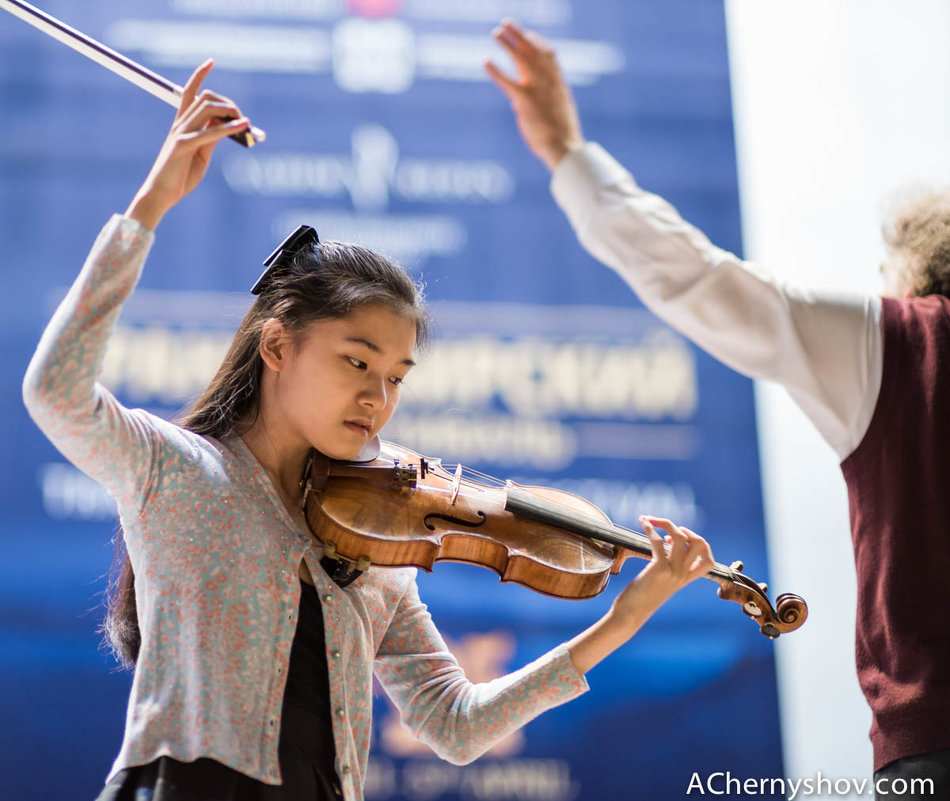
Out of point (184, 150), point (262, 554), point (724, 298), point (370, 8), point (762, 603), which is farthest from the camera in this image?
point (370, 8)

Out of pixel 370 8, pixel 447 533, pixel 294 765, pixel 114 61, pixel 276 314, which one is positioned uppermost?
pixel 370 8

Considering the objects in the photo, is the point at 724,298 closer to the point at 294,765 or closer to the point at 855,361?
the point at 855,361

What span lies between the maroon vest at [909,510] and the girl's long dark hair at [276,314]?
65 centimetres

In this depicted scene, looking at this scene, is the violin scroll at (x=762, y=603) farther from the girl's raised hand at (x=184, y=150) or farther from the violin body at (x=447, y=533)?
the girl's raised hand at (x=184, y=150)

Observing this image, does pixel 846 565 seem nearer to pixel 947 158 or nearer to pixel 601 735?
pixel 601 735

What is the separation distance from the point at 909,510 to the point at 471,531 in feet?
1.97

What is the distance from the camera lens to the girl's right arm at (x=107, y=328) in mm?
1016

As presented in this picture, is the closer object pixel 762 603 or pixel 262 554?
pixel 262 554

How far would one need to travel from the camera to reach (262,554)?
119cm

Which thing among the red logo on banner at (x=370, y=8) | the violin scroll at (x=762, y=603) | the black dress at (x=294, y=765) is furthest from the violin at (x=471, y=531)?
the red logo on banner at (x=370, y=8)

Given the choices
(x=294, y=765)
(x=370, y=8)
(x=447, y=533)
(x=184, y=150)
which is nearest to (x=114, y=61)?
(x=184, y=150)

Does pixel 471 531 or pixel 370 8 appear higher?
pixel 370 8

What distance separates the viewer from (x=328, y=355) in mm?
1328

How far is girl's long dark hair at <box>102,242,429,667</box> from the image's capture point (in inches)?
51.5
